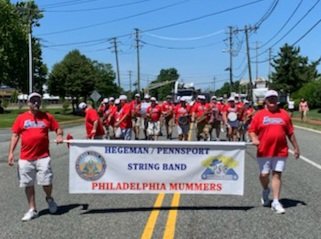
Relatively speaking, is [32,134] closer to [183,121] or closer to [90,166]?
[90,166]

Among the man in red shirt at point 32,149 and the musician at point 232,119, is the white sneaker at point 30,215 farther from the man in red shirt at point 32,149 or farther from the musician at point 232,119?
the musician at point 232,119

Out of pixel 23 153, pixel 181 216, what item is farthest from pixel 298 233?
pixel 23 153

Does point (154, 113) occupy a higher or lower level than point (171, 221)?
higher

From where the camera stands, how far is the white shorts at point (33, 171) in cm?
831

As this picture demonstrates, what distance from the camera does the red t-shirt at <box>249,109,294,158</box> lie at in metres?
8.77

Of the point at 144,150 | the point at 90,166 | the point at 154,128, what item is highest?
the point at 144,150

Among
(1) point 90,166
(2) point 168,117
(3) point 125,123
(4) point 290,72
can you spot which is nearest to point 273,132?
(1) point 90,166

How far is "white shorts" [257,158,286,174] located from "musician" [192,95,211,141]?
40.6 ft

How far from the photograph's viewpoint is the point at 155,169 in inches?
358

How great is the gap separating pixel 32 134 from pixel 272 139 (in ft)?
11.4

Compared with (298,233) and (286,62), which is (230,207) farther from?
(286,62)

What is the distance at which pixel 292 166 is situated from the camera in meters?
14.3

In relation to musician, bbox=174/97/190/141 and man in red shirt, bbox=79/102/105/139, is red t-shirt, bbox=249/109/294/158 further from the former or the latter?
musician, bbox=174/97/190/141

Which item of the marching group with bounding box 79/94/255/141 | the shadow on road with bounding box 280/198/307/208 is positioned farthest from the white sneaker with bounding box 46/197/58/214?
the marching group with bounding box 79/94/255/141
